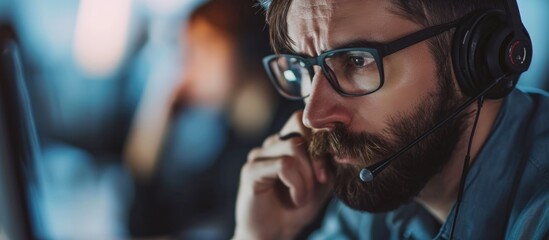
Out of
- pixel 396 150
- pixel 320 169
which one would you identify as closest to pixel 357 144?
pixel 396 150

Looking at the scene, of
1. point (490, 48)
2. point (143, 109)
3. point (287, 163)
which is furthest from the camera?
point (143, 109)

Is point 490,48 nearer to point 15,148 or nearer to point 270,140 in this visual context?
point 270,140

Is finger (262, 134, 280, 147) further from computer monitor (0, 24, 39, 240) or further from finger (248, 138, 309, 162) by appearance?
computer monitor (0, 24, 39, 240)

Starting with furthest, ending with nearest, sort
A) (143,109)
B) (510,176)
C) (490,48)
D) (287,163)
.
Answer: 1. (143,109)
2. (287,163)
3. (510,176)
4. (490,48)

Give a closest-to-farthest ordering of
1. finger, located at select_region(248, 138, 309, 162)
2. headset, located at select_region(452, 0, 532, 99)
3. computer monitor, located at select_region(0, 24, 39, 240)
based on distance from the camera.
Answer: headset, located at select_region(452, 0, 532, 99) < finger, located at select_region(248, 138, 309, 162) < computer monitor, located at select_region(0, 24, 39, 240)

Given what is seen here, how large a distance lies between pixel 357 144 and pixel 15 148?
2.33ft

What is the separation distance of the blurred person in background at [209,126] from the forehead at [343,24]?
205mm

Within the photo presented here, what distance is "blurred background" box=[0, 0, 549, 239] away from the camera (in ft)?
3.88

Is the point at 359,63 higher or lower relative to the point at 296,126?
higher

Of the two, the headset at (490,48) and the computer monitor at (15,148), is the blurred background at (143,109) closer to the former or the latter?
the computer monitor at (15,148)

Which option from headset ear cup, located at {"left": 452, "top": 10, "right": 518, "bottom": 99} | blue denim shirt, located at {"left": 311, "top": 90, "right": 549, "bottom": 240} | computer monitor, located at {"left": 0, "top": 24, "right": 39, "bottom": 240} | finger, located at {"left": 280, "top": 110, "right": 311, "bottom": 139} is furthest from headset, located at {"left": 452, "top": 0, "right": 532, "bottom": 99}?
computer monitor, located at {"left": 0, "top": 24, "right": 39, "bottom": 240}

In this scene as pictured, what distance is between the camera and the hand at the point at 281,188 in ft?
3.64

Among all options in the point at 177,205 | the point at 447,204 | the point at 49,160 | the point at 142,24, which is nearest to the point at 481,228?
the point at 447,204

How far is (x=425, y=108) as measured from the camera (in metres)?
0.95
